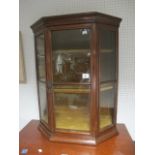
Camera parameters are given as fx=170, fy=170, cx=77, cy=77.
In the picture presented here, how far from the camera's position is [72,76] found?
4.12ft

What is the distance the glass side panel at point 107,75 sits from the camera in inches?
48.1

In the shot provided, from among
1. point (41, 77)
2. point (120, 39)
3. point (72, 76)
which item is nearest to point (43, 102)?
point (41, 77)

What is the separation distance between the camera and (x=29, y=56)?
1.65 metres

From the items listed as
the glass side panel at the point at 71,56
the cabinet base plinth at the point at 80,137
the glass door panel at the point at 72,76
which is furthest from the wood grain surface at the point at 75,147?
the glass side panel at the point at 71,56

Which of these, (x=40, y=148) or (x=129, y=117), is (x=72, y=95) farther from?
(x=129, y=117)

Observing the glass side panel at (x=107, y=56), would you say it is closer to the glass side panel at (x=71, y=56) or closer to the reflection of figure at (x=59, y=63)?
the glass side panel at (x=71, y=56)

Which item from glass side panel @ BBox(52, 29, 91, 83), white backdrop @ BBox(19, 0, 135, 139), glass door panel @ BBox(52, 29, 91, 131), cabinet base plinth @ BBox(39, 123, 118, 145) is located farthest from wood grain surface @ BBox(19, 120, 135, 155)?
glass side panel @ BBox(52, 29, 91, 83)

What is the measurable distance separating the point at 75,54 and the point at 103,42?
223 mm

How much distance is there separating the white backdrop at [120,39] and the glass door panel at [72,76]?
405mm

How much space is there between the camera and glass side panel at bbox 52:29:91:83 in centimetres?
120

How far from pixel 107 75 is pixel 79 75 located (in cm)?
22

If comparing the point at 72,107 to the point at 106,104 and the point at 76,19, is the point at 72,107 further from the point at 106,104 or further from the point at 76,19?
the point at 76,19

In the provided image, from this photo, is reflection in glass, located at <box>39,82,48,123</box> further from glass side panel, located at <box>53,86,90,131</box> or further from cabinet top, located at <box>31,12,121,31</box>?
cabinet top, located at <box>31,12,121,31</box>
